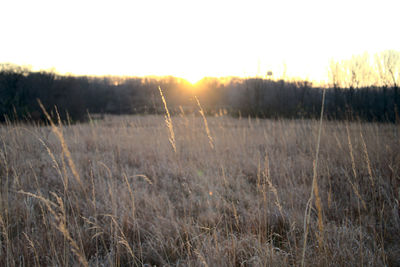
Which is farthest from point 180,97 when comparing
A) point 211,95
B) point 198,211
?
point 198,211

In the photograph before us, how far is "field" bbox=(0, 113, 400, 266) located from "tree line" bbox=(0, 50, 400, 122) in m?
1.67

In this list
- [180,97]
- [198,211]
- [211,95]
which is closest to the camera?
[198,211]

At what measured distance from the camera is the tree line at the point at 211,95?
8.77 metres

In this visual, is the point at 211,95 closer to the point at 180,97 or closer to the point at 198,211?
the point at 180,97

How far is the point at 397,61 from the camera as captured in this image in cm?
782

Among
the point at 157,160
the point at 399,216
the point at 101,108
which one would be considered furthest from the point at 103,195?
the point at 101,108

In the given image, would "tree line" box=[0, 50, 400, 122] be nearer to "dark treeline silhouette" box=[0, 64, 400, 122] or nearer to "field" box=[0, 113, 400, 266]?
"dark treeline silhouette" box=[0, 64, 400, 122]

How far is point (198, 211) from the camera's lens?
7.86ft

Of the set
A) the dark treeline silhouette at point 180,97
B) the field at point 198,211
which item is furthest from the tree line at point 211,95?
the field at point 198,211

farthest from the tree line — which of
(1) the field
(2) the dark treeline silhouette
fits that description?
(1) the field

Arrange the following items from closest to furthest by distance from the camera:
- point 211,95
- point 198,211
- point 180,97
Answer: point 198,211
point 180,97
point 211,95

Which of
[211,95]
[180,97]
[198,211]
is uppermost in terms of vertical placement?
[211,95]

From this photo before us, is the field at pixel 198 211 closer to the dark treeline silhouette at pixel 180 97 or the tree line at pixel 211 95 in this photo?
the tree line at pixel 211 95

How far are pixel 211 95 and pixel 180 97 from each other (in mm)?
7441
